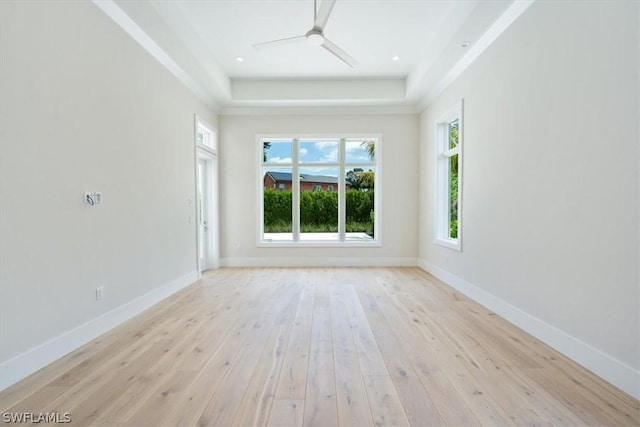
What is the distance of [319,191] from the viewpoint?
6.43 metres

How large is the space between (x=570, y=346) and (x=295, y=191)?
4.87 m

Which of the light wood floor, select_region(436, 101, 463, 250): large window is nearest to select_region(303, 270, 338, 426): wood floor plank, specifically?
the light wood floor

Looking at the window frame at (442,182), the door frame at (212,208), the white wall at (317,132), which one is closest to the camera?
the window frame at (442,182)

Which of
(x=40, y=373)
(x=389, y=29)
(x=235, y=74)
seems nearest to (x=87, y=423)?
(x=40, y=373)

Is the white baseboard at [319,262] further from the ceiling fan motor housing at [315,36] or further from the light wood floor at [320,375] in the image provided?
the ceiling fan motor housing at [315,36]

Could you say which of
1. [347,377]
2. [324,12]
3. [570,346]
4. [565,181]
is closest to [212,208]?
[324,12]

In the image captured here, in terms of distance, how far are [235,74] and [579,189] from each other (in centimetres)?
503

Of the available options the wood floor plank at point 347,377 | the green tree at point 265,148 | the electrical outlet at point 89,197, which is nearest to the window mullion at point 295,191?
the green tree at point 265,148

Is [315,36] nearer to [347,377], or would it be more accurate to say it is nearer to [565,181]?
[565,181]

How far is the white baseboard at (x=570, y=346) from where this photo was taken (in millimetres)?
1934

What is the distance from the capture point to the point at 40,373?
215 cm

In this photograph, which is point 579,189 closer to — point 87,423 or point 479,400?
point 479,400
